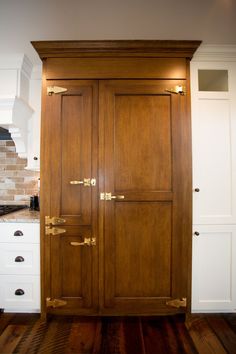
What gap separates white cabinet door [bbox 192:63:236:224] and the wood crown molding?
24 cm

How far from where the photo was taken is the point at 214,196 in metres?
1.72

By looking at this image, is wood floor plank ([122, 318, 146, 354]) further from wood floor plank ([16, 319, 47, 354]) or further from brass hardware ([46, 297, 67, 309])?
wood floor plank ([16, 319, 47, 354])

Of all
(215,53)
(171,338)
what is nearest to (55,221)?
(171,338)

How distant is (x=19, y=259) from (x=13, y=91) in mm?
1516

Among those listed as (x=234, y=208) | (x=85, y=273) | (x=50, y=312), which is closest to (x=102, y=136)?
(x=85, y=273)

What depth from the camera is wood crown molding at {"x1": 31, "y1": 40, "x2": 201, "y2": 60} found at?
1604 mm

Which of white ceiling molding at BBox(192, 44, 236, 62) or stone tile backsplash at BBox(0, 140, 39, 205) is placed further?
stone tile backsplash at BBox(0, 140, 39, 205)

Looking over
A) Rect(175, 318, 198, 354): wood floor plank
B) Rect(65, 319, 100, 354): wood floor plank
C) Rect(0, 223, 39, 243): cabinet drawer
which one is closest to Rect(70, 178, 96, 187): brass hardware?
Rect(0, 223, 39, 243): cabinet drawer

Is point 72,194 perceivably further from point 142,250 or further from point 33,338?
point 33,338

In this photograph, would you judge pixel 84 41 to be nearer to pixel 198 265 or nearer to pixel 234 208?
pixel 234 208

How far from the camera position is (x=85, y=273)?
1641mm

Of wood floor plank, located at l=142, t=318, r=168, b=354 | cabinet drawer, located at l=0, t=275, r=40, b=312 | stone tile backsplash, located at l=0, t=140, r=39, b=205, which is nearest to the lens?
wood floor plank, located at l=142, t=318, r=168, b=354

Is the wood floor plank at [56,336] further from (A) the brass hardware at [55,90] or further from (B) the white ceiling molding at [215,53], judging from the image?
(B) the white ceiling molding at [215,53]

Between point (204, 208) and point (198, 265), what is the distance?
0.51m
